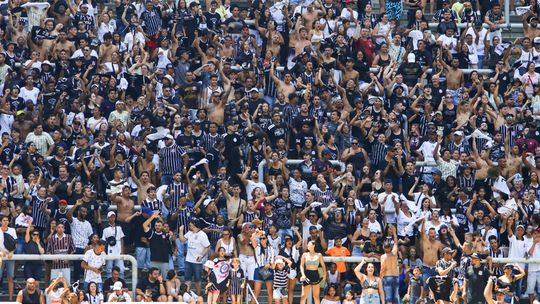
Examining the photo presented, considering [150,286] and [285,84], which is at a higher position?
[285,84]

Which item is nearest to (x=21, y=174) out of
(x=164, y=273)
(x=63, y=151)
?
(x=63, y=151)

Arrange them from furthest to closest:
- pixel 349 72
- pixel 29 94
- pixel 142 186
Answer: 1. pixel 349 72
2. pixel 29 94
3. pixel 142 186

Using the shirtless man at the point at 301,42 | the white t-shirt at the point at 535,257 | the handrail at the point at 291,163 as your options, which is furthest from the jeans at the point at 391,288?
the shirtless man at the point at 301,42

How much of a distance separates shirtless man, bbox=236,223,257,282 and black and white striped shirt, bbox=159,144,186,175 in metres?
2.50

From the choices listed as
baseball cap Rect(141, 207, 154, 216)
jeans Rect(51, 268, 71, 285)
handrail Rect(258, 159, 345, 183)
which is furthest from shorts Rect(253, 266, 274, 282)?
jeans Rect(51, 268, 71, 285)

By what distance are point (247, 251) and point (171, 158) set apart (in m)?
3.13

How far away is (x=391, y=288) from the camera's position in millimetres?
37844

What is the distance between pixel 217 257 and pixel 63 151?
4476mm

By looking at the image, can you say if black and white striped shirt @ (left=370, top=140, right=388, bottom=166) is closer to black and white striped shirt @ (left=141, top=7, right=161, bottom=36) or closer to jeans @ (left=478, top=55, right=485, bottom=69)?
jeans @ (left=478, top=55, right=485, bottom=69)

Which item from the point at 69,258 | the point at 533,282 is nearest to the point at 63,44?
the point at 69,258

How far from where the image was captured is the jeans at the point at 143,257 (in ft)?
126

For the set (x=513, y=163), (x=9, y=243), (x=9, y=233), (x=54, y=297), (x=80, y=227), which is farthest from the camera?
(x=513, y=163)

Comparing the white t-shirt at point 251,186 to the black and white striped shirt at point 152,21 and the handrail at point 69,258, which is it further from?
the black and white striped shirt at point 152,21

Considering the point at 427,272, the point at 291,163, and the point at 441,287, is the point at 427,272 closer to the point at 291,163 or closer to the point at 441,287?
the point at 441,287
